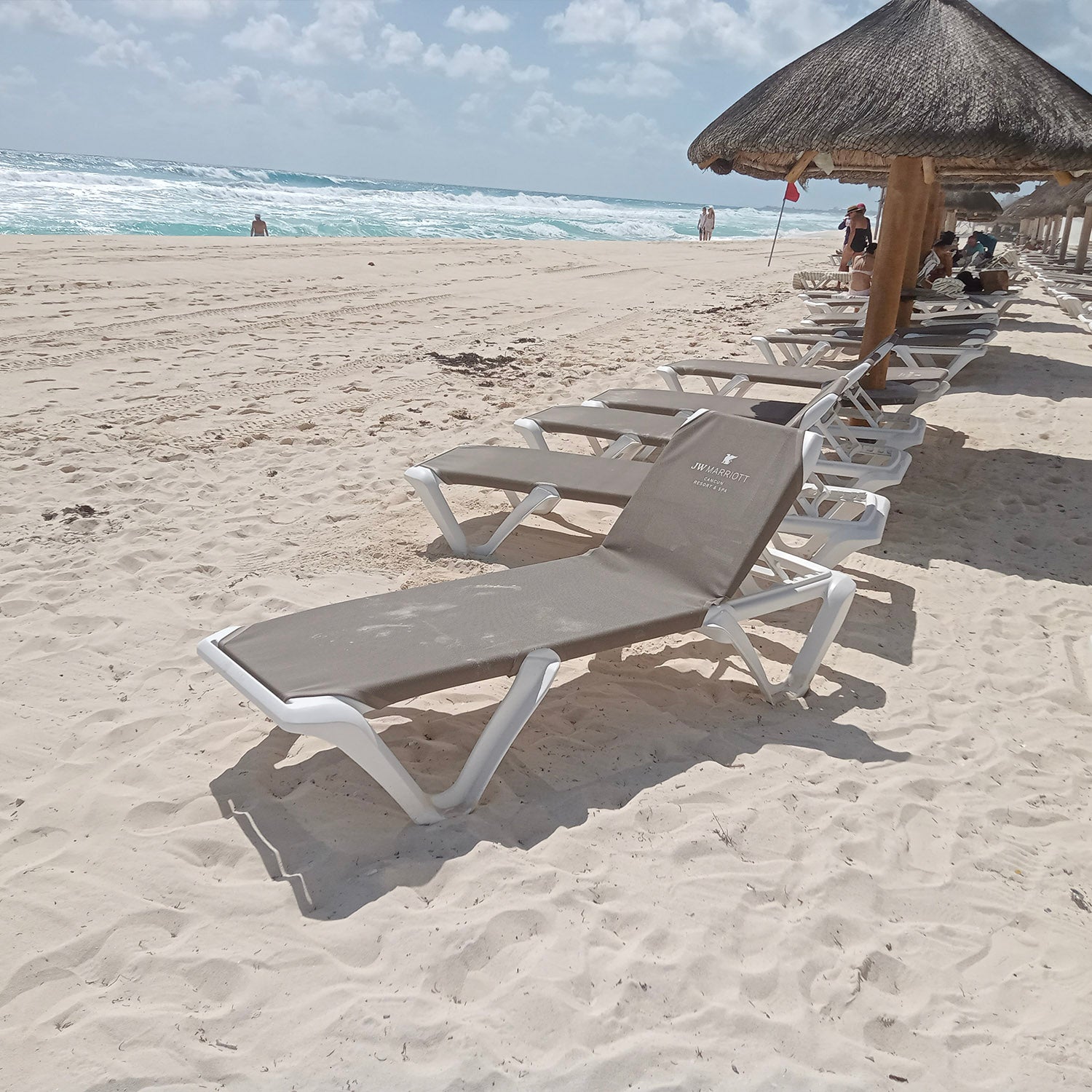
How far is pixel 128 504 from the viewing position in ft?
14.1

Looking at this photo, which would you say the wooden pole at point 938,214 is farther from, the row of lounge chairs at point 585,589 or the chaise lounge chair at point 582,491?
the chaise lounge chair at point 582,491

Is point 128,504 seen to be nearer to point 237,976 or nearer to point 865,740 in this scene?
point 237,976

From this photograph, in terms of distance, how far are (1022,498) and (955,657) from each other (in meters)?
2.12

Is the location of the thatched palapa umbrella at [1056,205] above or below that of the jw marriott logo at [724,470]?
above

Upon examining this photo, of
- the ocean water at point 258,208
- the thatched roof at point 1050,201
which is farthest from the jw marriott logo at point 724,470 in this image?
the ocean water at point 258,208

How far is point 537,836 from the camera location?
2.19 meters

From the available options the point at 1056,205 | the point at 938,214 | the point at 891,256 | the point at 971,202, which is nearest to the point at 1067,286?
the point at 971,202

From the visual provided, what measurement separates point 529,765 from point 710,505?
1.12 metres

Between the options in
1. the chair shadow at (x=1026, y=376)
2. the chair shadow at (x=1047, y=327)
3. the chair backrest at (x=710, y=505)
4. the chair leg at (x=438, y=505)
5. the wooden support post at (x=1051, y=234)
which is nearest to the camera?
the chair backrest at (x=710, y=505)

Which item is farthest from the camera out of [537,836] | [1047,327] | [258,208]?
[258,208]

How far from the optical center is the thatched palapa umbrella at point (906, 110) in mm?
4652

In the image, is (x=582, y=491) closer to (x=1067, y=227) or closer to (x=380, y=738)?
(x=380, y=738)

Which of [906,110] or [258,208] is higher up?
[258,208]

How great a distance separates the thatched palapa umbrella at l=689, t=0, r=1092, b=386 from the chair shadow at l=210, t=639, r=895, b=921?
3340 mm
